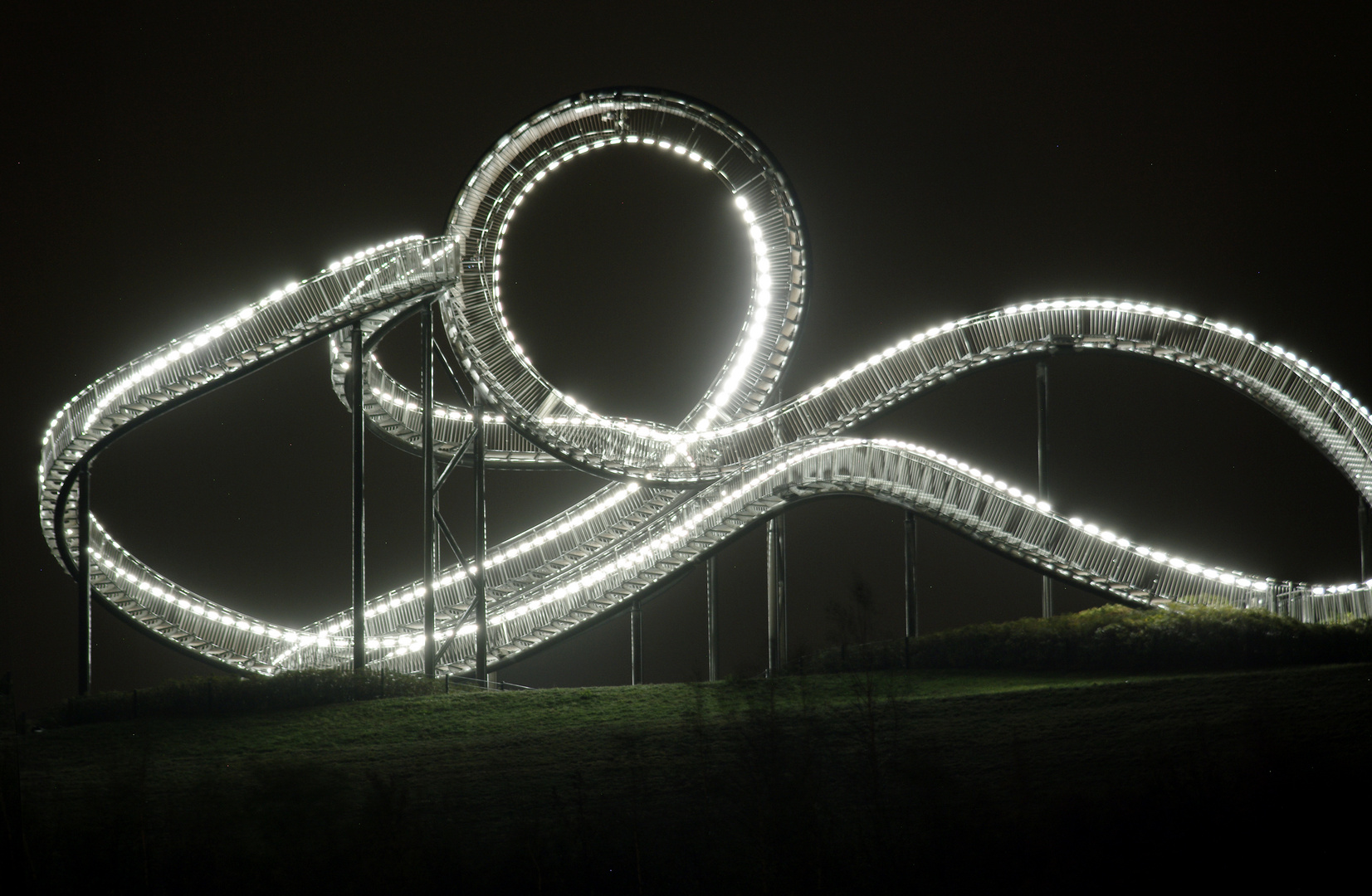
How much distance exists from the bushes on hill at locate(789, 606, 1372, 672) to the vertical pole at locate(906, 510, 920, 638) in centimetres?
256

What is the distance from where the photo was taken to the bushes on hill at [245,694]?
2314cm

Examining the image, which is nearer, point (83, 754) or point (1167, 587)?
point (83, 754)

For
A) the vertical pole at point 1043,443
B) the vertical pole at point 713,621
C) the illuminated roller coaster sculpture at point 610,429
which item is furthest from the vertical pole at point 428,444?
the vertical pole at point 1043,443

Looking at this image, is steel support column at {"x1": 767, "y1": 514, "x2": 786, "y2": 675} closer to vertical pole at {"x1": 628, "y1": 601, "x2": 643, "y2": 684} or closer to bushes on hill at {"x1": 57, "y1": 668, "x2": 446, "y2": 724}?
vertical pole at {"x1": 628, "y1": 601, "x2": 643, "y2": 684}

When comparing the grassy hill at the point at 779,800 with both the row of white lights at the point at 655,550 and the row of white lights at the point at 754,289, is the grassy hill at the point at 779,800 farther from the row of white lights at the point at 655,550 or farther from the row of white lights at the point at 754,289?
the row of white lights at the point at 754,289

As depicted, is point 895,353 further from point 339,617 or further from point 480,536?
point 339,617

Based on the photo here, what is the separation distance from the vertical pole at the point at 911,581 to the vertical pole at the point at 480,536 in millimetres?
7397

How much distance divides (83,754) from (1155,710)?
13.9 metres

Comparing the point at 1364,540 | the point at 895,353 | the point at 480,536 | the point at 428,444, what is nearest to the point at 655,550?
the point at 480,536

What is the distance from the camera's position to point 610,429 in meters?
29.9

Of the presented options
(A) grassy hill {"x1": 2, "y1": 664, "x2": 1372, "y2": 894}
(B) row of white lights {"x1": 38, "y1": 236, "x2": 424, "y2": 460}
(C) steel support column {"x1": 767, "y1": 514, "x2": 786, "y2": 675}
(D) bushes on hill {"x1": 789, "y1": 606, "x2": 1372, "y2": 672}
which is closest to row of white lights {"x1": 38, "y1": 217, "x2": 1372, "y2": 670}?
(B) row of white lights {"x1": 38, "y1": 236, "x2": 424, "y2": 460}

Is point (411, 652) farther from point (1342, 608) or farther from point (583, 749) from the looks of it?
point (1342, 608)

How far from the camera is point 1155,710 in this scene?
1816cm

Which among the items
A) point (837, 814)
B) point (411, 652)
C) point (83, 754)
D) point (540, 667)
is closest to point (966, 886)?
point (837, 814)
